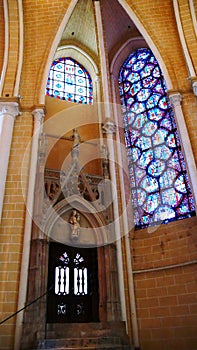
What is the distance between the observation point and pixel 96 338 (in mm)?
5641

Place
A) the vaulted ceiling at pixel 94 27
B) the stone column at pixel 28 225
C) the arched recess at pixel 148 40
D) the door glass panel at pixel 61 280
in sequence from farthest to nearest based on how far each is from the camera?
the vaulted ceiling at pixel 94 27
the arched recess at pixel 148 40
the door glass panel at pixel 61 280
the stone column at pixel 28 225

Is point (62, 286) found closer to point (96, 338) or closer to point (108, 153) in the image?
point (96, 338)

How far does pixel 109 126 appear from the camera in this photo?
9352mm

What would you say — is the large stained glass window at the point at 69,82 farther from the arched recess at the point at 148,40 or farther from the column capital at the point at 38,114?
the arched recess at the point at 148,40

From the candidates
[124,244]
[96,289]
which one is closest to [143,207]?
[124,244]

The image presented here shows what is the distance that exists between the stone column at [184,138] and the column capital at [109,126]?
6.19 ft

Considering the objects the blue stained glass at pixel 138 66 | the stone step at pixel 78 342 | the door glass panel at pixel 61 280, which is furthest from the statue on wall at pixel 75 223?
the blue stained glass at pixel 138 66

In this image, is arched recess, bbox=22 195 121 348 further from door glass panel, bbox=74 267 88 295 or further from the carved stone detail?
the carved stone detail

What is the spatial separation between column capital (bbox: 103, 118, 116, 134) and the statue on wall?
2948mm

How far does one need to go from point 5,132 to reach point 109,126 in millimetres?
3172

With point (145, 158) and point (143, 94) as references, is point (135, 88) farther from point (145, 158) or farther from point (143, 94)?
point (145, 158)

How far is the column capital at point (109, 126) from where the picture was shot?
9316mm

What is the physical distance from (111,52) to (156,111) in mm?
3570

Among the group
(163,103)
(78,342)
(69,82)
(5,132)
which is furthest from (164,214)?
(69,82)
